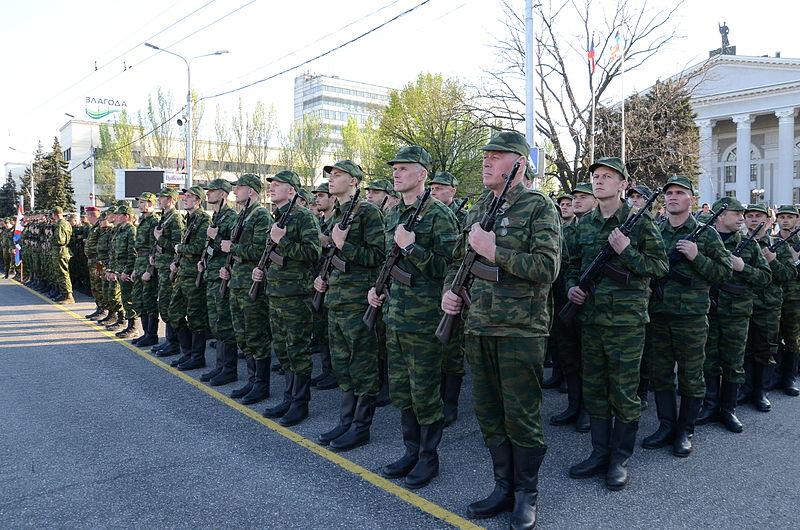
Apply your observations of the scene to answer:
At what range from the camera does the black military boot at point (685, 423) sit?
4.84 metres

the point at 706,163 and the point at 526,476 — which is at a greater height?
the point at 706,163

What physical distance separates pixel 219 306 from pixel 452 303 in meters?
3.91

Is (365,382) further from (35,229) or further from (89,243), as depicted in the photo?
(35,229)

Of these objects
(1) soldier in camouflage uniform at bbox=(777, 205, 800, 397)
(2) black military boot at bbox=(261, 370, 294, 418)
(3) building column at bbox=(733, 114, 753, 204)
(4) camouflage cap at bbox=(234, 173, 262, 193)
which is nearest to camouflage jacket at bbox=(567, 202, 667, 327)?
(2) black military boot at bbox=(261, 370, 294, 418)

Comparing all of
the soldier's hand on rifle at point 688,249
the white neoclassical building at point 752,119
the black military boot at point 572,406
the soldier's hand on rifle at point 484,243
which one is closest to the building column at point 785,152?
the white neoclassical building at point 752,119

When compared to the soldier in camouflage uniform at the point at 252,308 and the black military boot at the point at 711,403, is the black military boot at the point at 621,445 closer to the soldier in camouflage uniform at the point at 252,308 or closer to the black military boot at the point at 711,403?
the black military boot at the point at 711,403

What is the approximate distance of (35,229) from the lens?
16.2 metres

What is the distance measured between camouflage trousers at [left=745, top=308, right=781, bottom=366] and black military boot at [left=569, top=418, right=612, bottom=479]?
2751mm

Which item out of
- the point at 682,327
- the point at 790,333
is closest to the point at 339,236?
the point at 682,327

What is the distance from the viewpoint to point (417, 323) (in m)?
4.32

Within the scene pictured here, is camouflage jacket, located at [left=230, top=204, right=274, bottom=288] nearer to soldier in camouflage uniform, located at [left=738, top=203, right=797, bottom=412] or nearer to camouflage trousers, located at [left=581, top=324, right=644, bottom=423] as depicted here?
camouflage trousers, located at [left=581, top=324, right=644, bottom=423]

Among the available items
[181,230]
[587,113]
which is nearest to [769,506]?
[181,230]

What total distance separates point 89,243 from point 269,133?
3946 cm

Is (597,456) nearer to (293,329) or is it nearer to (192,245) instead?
(293,329)
